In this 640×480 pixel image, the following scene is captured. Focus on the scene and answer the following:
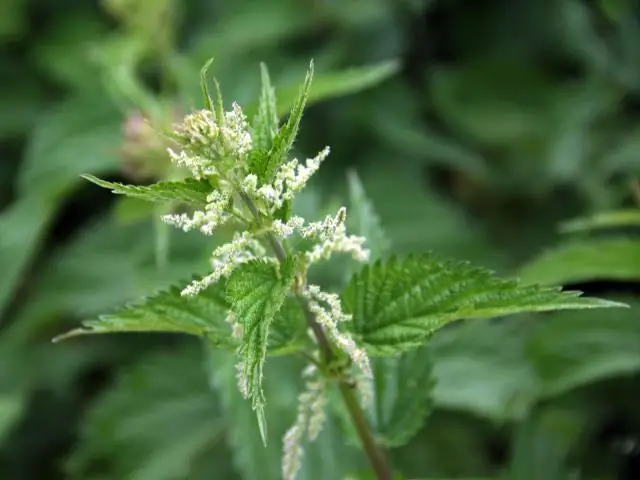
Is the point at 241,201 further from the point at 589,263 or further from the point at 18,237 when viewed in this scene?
the point at 18,237

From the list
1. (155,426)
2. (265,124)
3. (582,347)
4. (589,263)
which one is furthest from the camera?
(155,426)

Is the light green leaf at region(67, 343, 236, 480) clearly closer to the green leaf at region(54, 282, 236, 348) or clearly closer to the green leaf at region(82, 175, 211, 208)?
the green leaf at region(54, 282, 236, 348)

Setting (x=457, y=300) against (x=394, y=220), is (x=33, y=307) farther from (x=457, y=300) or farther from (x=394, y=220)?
(x=457, y=300)

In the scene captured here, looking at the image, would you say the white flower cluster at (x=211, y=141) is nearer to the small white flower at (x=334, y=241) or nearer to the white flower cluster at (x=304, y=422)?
the small white flower at (x=334, y=241)

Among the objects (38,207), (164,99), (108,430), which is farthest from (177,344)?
(164,99)

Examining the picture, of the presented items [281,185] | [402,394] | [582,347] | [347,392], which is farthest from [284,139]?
[582,347]

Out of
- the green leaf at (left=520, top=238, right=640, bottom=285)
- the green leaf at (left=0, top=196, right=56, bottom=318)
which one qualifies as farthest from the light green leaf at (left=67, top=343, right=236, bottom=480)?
the green leaf at (left=520, top=238, right=640, bottom=285)
